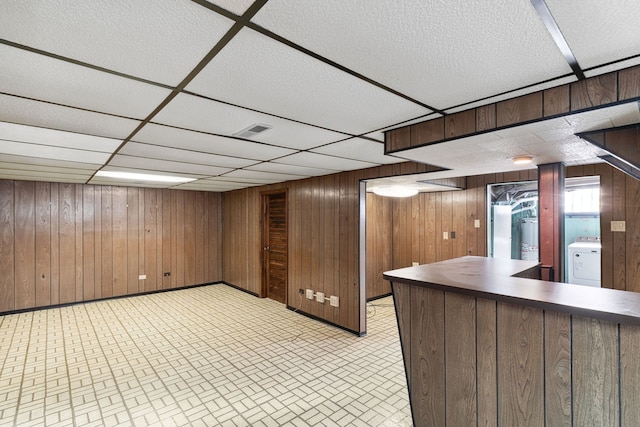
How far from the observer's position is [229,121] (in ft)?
6.66

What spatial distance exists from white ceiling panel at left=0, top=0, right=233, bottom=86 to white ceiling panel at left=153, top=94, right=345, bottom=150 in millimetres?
415

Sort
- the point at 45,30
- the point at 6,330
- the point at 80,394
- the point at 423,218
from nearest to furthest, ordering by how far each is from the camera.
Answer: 1. the point at 45,30
2. the point at 80,394
3. the point at 6,330
4. the point at 423,218

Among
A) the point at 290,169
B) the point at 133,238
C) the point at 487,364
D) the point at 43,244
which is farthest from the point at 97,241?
the point at 487,364

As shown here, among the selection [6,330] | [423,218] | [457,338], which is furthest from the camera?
[423,218]

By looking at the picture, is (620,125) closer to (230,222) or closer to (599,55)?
(599,55)

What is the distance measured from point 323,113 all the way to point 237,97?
526 mm

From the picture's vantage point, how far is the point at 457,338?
6.01 ft

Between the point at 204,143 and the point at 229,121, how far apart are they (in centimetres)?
69

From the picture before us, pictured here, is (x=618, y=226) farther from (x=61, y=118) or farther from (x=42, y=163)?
(x=42, y=163)

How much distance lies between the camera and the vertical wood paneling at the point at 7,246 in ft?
16.0

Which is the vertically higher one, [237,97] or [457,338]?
[237,97]

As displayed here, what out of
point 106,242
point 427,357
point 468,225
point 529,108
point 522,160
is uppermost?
point 529,108

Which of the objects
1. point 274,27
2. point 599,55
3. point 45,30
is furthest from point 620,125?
point 45,30

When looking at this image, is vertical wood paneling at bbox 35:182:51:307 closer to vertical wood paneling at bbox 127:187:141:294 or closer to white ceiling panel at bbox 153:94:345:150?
vertical wood paneling at bbox 127:187:141:294
